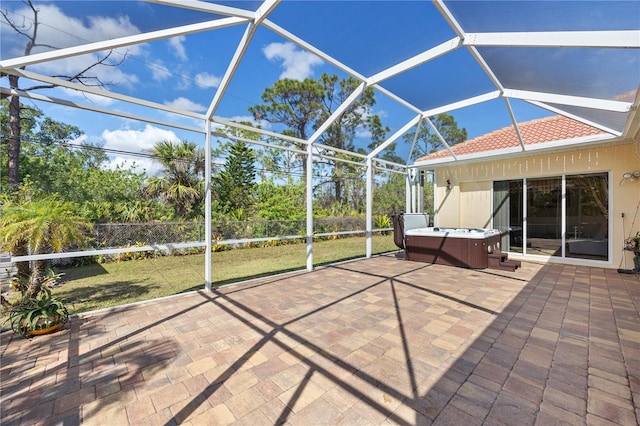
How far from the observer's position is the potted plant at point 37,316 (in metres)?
3.23

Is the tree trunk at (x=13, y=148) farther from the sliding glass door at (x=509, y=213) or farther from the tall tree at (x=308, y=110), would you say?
the sliding glass door at (x=509, y=213)

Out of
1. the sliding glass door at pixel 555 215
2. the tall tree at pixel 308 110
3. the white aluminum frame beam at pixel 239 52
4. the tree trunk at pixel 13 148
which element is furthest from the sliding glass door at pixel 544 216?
the tree trunk at pixel 13 148

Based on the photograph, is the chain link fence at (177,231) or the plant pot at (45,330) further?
the chain link fence at (177,231)

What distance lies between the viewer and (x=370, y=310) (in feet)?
13.1

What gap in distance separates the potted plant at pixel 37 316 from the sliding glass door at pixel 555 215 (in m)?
10.6

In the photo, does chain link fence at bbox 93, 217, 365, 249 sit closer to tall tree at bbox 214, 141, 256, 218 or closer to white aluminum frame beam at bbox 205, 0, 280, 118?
tall tree at bbox 214, 141, 256, 218

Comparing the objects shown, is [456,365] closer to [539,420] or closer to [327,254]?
[539,420]

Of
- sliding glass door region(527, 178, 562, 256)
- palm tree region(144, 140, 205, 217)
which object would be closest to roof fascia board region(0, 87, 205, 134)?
palm tree region(144, 140, 205, 217)

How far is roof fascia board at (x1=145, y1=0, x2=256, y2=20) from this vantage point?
113 inches

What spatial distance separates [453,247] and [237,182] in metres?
9.94

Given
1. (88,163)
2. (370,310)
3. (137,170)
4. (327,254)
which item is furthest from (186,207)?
(370,310)

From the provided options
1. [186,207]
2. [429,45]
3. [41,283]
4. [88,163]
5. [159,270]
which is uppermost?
[429,45]

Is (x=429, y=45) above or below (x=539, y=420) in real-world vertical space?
above

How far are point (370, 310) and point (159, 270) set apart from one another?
5856 millimetres
